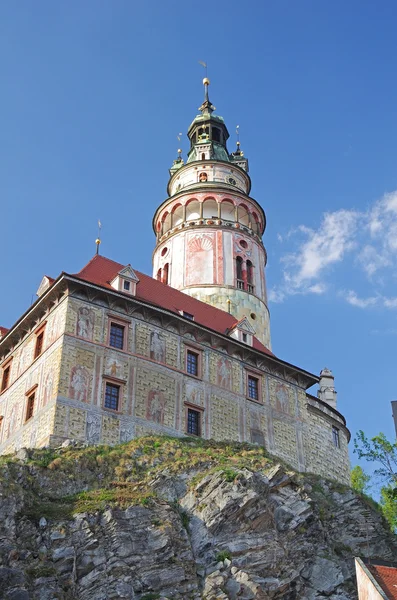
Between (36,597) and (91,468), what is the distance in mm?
6776

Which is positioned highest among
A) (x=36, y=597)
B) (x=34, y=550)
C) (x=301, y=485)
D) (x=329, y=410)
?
(x=329, y=410)

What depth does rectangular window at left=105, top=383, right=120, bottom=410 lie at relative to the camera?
111ft

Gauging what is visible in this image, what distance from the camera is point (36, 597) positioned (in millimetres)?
24094

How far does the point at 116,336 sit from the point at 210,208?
18.3 meters

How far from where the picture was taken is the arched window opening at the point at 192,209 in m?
51.8

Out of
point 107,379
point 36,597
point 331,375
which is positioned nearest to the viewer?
point 36,597

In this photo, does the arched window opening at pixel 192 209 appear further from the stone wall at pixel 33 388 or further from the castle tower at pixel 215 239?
the stone wall at pixel 33 388

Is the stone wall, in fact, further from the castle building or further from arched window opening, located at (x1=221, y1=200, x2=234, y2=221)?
arched window opening, located at (x1=221, y1=200, x2=234, y2=221)

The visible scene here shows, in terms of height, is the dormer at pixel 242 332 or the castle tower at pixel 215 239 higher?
the castle tower at pixel 215 239

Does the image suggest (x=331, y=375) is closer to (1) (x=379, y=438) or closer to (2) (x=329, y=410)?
(2) (x=329, y=410)

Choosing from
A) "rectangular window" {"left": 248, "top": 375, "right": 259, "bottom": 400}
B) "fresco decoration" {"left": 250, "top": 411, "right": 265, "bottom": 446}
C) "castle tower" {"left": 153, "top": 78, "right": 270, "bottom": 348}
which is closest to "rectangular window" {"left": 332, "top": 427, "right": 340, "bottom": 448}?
"rectangular window" {"left": 248, "top": 375, "right": 259, "bottom": 400}

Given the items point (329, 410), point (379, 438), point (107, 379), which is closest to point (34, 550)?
point (107, 379)

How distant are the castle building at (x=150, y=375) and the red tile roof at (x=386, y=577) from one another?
36.9 feet

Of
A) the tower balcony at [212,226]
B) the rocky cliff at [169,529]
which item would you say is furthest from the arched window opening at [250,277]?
the rocky cliff at [169,529]
